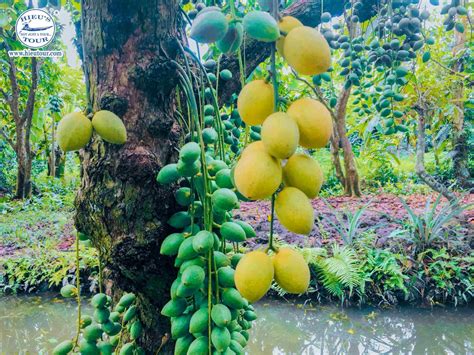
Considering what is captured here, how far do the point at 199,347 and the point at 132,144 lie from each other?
0.45m

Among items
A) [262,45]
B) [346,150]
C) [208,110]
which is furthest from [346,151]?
[208,110]

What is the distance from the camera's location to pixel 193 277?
0.63 metres

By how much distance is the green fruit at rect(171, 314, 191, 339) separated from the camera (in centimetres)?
69

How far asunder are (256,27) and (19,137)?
7380 mm

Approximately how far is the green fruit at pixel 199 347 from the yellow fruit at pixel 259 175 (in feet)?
1.06

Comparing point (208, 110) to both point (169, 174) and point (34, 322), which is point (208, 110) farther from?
point (34, 322)

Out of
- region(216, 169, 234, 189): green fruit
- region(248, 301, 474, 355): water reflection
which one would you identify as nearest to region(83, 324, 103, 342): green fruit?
region(216, 169, 234, 189): green fruit

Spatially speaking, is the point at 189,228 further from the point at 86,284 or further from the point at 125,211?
the point at 86,284

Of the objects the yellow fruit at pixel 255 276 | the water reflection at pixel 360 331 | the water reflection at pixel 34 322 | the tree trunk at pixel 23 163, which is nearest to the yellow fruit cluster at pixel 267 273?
the yellow fruit at pixel 255 276

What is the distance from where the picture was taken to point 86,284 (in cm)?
340

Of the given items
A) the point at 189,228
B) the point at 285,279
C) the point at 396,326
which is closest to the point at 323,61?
the point at 285,279

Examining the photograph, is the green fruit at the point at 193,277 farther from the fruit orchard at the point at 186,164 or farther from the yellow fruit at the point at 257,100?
the yellow fruit at the point at 257,100

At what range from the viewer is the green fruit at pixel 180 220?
808mm

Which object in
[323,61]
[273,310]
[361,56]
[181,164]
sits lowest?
[273,310]
